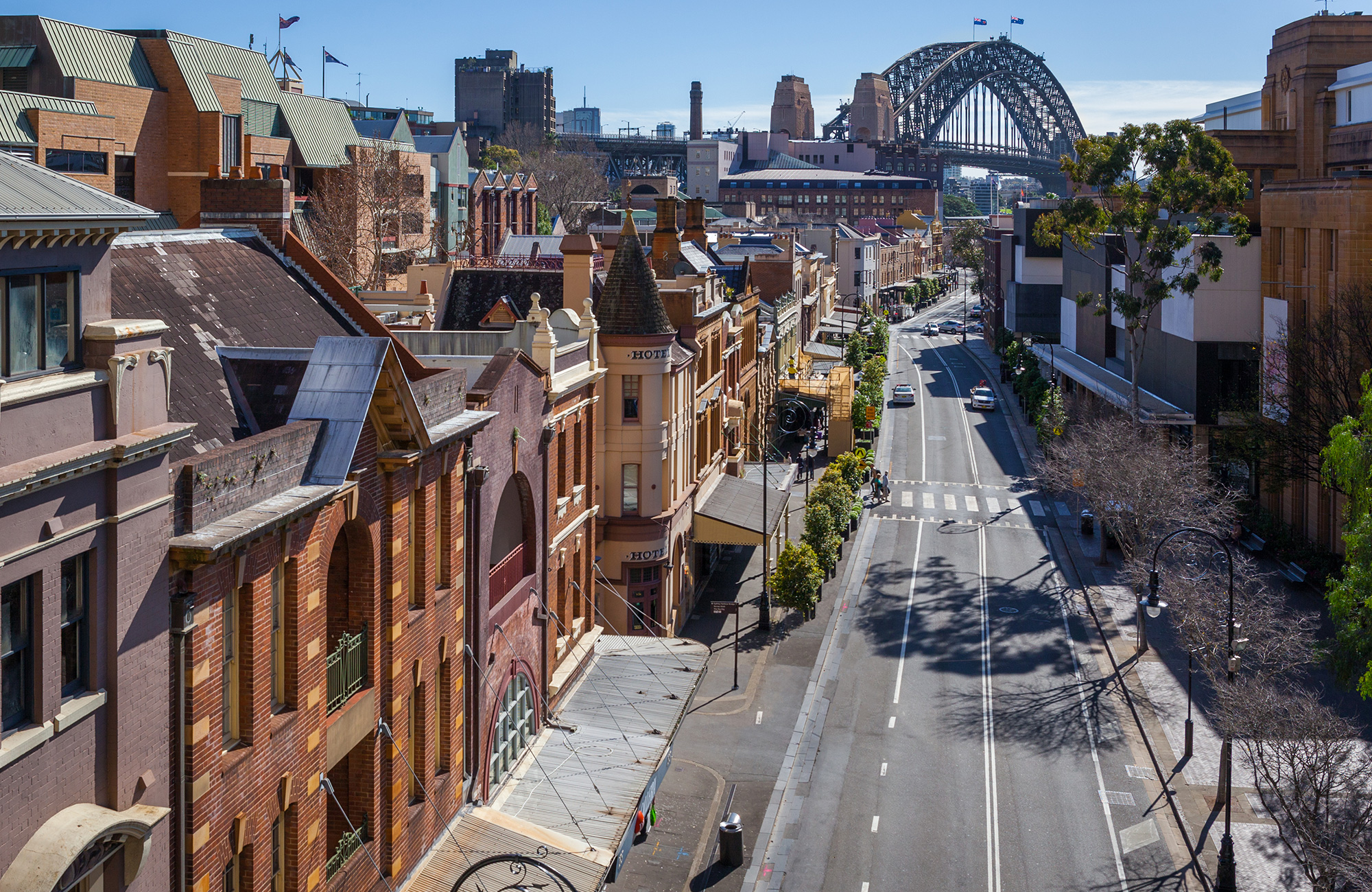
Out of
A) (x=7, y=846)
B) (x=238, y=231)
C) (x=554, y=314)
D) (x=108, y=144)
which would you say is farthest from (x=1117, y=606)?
(x=108, y=144)

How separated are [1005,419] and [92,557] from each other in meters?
99.7

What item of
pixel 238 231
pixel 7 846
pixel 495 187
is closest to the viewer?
pixel 7 846

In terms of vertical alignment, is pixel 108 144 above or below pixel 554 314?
above

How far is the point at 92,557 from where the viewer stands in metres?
13.9

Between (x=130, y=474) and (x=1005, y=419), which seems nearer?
(x=130, y=474)

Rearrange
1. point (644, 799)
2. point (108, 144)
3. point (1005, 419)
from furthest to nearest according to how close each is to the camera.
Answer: point (1005, 419) → point (108, 144) → point (644, 799)

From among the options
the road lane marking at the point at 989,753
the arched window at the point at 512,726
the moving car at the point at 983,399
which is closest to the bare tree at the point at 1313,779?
the road lane marking at the point at 989,753

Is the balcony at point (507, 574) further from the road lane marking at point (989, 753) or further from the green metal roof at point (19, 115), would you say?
the green metal roof at point (19, 115)

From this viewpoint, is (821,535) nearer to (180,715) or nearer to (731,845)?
(731,845)

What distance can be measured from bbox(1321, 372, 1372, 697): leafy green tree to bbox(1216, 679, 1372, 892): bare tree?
8.00 ft

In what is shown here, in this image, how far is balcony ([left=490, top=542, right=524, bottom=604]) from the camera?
94.4ft

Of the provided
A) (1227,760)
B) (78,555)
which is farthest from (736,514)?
(78,555)

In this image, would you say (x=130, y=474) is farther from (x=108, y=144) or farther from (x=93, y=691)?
(x=108, y=144)

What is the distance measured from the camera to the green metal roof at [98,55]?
7688 centimetres
